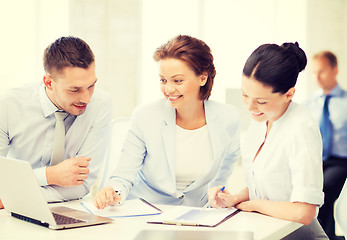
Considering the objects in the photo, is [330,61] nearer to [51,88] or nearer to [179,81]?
[179,81]

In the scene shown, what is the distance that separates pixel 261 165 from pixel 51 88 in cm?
104

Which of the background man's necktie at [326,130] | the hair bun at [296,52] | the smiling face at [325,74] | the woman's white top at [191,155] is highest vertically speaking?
the hair bun at [296,52]

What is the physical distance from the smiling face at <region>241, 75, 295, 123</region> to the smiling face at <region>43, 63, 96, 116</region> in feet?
2.37

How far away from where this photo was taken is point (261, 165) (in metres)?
1.95

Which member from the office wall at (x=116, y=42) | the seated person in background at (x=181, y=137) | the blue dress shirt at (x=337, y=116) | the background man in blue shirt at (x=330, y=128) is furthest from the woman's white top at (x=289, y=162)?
the office wall at (x=116, y=42)

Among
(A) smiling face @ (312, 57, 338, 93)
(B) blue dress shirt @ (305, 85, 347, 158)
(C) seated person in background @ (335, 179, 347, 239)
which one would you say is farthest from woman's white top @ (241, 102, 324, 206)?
(A) smiling face @ (312, 57, 338, 93)

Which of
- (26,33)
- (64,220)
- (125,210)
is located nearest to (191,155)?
(125,210)

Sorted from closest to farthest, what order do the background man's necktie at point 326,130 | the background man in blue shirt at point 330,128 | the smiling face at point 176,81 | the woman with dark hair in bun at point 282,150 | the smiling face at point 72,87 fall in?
the woman with dark hair in bun at point 282,150 → the smiling face at point 72,87 → the smiling face at point 176,81 → the background man in blue shirt at point 330,128 → the background man's necktie at point 326,130

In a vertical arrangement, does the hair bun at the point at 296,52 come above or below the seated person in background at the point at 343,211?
above

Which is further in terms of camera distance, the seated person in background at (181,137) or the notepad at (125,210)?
the seated person in background at (181,137)

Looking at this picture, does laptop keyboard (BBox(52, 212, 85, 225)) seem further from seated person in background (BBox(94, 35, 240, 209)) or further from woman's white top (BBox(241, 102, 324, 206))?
woman's white top (BBox(241, 102, 324, 206))

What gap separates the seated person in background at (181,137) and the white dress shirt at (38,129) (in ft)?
0.58

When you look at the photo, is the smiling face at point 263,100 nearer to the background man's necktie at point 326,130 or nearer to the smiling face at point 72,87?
the smiling face at point 72,87

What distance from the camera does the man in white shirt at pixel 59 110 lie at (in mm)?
2168
